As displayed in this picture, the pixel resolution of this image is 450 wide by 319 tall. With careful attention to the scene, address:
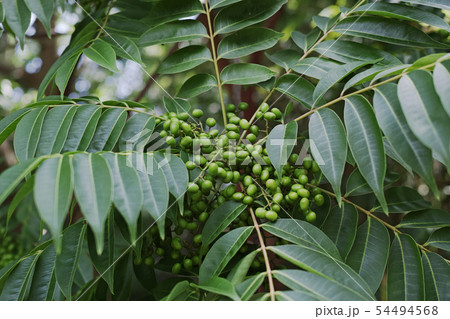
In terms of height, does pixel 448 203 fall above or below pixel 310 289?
below

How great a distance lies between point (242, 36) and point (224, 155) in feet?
1.61

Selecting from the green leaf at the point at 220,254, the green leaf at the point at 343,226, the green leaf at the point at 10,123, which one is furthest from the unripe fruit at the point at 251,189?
the green leaf at the point at 10,123

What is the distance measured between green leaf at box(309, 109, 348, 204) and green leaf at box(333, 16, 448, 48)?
0.40 metres

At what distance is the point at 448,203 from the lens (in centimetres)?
229

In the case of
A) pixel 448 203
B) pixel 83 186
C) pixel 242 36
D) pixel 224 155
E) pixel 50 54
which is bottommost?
pixel 448 203

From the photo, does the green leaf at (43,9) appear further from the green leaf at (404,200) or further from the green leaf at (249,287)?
the green leaf at (404,200)

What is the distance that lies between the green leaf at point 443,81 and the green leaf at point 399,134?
0.29ft

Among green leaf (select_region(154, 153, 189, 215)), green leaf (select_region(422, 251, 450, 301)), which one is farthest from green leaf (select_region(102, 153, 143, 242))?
green leaf (select_region(422, 251, 450, 301))

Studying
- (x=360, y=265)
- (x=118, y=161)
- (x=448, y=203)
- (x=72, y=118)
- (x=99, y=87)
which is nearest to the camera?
(x=118, y=161)

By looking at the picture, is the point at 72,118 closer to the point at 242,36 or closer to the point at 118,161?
the point at 118,161

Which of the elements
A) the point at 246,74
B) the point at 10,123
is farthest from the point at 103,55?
the point at 246,74

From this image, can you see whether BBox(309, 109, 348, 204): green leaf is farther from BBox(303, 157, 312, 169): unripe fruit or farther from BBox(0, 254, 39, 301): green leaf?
BBox(0, 254, 39, 301): green leaf

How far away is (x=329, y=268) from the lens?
2.72 feet

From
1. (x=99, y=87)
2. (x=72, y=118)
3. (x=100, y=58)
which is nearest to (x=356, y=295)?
(x=72, y=118)
